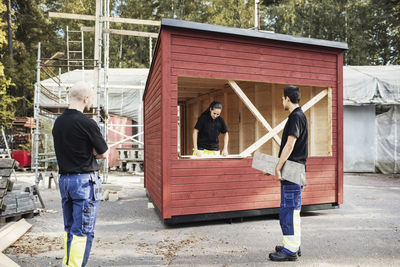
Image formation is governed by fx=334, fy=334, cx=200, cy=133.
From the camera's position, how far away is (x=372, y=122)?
14.7 meters

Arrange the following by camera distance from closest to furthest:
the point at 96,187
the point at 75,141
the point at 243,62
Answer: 1. the point at 75,141
2. the point at 96,187
3. the point at 243,62

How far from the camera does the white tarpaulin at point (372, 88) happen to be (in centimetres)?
1411

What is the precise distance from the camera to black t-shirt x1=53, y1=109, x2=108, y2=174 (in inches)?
117

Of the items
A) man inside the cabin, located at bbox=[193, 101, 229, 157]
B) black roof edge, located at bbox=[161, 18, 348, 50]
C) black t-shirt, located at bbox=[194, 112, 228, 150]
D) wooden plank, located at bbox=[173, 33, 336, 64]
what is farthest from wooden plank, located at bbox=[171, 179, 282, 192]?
black roof edge, located at bbox=[161, 18, 348, 50]

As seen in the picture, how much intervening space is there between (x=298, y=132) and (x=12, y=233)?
14.1 ft

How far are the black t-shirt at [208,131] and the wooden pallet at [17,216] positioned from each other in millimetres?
3386

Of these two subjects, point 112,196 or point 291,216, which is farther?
point 112,196

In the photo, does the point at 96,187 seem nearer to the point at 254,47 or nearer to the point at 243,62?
the point at 243,62

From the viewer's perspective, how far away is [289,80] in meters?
6.39

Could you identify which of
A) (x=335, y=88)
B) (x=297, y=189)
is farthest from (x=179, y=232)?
(x=335, y=88)

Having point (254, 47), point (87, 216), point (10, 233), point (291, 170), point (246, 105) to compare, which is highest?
point (254, 47)

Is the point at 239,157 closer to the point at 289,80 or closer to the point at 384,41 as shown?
the point at 289,80

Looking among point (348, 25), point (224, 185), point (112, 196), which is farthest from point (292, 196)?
point (348, 25)

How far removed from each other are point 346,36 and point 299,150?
83.7 feet
